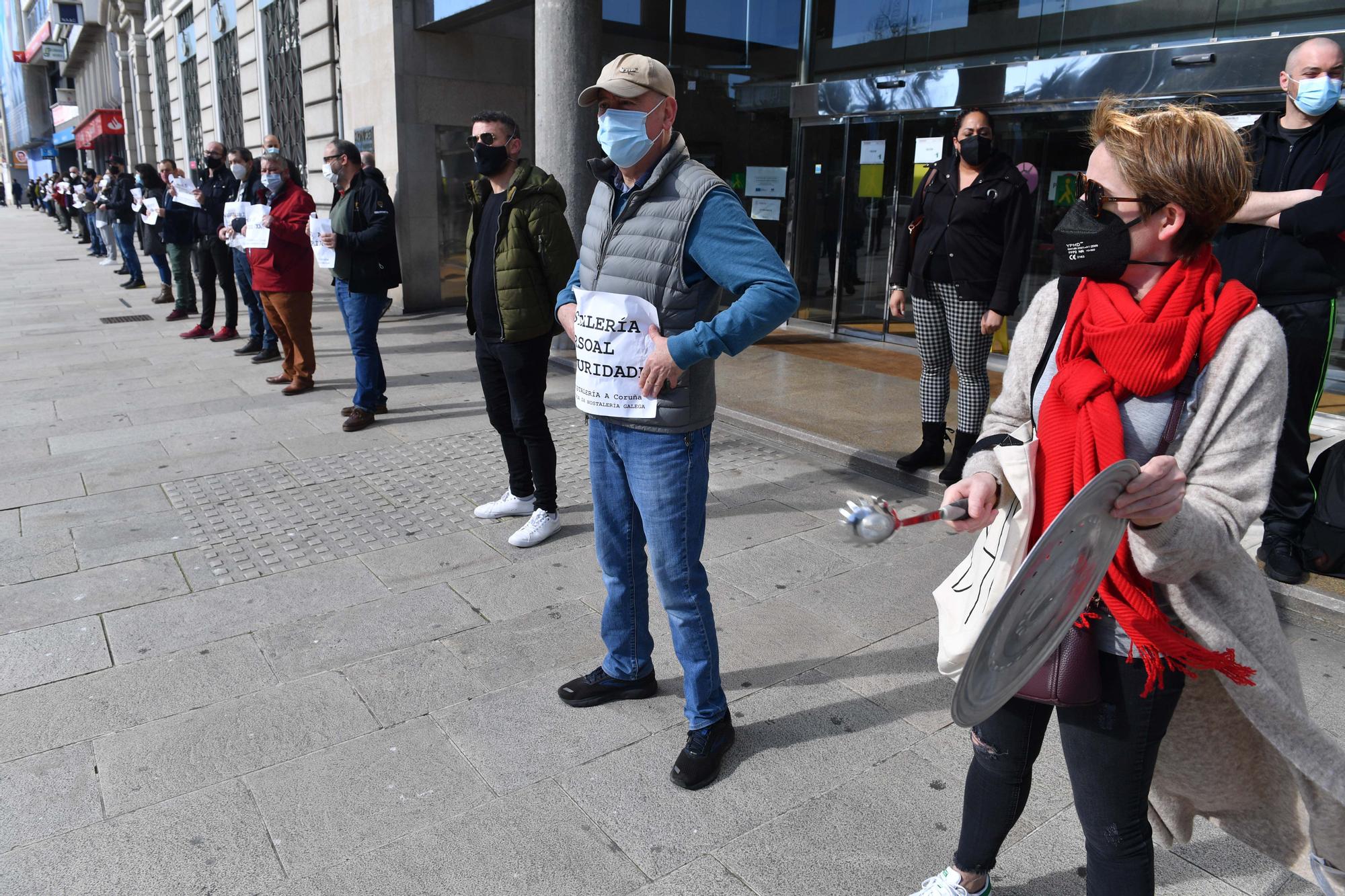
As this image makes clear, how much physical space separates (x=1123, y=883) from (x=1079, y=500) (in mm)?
911

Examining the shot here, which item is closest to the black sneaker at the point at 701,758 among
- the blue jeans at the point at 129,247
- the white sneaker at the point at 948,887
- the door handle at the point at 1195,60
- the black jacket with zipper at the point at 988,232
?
the white sneaker at the point at 948,887

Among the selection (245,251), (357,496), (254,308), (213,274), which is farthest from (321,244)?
(213,274)

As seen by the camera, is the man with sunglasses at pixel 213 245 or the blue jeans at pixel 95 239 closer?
the man with sunglasses at pixel 213 245

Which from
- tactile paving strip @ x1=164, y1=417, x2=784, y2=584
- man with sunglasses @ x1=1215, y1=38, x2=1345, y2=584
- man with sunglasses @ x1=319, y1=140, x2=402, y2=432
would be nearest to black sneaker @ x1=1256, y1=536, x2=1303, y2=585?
man with sunglasses @ x1=1215, y1=38, x2=1345, y2=584

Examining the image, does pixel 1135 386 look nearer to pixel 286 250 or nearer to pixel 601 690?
pixel 601 690

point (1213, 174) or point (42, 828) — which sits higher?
point (1213, 174)

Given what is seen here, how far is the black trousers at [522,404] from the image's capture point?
4656 mm

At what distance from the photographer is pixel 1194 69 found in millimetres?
6770

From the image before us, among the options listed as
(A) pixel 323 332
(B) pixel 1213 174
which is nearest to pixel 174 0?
(A) pixel 323 332

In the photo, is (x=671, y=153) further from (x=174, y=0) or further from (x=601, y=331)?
(x=174, y=0)

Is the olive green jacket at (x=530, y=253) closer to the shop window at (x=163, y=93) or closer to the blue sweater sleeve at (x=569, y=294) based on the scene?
the blue sweater sleeve at (x=569, y=294)

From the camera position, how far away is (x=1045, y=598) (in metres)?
1.61

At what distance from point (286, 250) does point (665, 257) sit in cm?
587

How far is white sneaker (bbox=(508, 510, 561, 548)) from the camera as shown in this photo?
4699 mm
